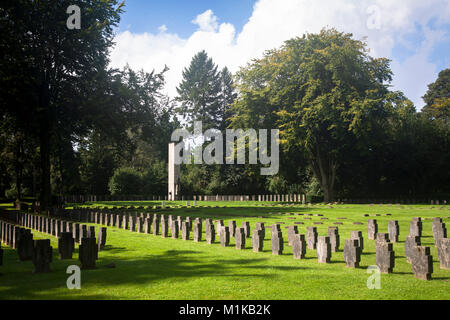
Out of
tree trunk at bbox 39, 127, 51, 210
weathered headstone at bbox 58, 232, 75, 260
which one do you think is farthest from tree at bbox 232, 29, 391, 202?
weathered headstone at bbox 58, 232, 75, 260

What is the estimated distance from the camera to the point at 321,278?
730cm

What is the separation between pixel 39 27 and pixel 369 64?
2869 centimetres


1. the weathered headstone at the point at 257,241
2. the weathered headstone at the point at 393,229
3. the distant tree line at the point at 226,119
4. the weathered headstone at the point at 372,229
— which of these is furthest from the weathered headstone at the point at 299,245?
the distant tree line at the point at 226,119

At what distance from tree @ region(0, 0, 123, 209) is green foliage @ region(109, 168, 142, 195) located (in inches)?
942

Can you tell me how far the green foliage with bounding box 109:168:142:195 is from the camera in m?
50.9

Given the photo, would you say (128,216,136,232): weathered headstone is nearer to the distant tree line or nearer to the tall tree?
the distant tree line

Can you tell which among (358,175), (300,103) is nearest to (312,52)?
(300,103)

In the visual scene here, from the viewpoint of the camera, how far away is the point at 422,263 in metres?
7.21

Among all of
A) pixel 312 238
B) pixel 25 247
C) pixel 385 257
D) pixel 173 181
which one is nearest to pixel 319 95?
pixel 173 181

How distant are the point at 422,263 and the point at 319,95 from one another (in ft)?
100

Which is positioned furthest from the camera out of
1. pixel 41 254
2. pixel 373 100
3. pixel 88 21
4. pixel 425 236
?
pixel 373 100

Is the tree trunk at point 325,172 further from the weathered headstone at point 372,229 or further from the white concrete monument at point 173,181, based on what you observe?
the weathered headstone at point 372,229

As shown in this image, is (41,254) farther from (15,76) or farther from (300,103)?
(300,103)

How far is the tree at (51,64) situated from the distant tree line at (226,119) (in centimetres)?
8
